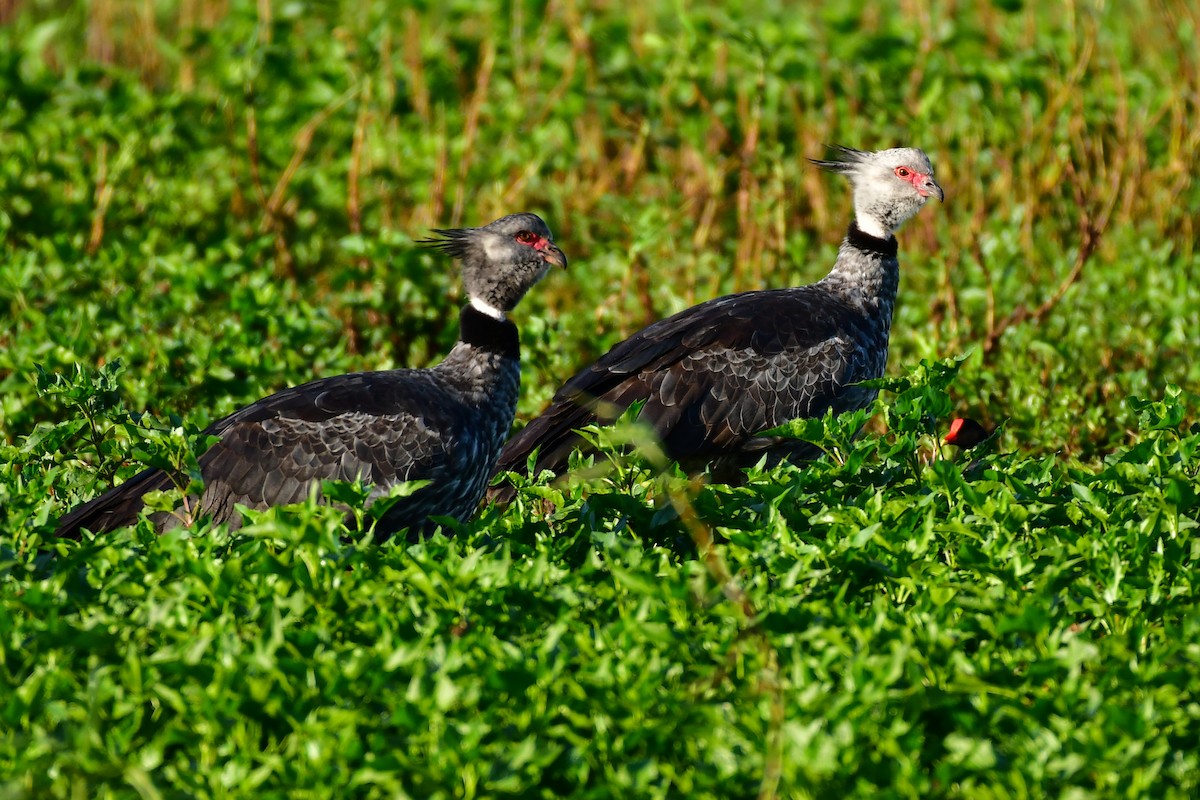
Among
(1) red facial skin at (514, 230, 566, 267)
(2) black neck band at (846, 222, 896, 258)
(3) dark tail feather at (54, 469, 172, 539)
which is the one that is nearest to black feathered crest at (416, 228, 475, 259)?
(1) red facial skin at (514, 230, 566, 267)

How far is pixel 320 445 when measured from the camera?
4246mm

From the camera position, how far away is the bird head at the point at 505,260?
4.79 metres

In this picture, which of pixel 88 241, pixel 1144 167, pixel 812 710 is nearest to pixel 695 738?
pixel 812 710

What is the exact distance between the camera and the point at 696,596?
3074mm

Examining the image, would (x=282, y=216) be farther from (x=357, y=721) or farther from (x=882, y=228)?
(x=357, y=721)

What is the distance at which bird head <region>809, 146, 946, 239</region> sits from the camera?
5.71 metres

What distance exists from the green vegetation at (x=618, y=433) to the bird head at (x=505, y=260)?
0.66 m

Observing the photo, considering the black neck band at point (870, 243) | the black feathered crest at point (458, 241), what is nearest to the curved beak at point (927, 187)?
the black neck band at point (870, 243)

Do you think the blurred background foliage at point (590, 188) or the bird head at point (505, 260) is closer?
the bird head at point (505, 260)

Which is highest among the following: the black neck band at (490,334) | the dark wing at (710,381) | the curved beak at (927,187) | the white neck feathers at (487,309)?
the curved beak at (927,187)

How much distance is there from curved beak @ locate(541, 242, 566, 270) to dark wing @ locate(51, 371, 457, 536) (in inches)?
25.4

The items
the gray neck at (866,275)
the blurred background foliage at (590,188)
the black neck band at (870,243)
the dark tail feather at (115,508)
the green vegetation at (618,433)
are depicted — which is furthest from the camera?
the blurred background foliage at (590,188)

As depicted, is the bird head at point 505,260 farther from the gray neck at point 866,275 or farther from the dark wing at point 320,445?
the gray neck at point 866,275

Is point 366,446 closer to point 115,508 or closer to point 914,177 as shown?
point 115,508
